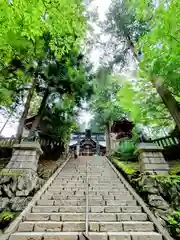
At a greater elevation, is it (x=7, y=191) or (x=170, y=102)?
(x=170, y=102)

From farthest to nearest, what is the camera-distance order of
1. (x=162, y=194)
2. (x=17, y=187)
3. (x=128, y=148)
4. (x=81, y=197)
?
(x=128, y=148) → (x=17, y=187) → (x=81, y=197) → (x=162, y=194)

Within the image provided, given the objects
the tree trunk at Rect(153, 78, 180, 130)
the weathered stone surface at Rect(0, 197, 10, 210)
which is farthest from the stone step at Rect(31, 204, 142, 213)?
the tree trunk at Rect(153, 78, 180, 130)

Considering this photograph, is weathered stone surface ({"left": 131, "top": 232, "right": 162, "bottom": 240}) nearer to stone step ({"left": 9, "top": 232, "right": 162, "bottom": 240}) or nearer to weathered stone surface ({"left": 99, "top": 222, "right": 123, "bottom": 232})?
stone step ({"left": 9, "top": 232, "right": 162, "bottom": 240})

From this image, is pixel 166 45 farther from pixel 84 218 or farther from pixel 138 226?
pixel 84 218

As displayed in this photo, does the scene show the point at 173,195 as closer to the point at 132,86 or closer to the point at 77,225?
the point at 77,225

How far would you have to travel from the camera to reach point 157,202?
→ 16.1ft

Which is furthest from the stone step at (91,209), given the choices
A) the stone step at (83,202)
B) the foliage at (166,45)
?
the foliage at (166,45)

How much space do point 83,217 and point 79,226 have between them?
444mm

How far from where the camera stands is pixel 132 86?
24.4 ft

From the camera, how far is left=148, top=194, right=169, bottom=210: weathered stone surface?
4767mm

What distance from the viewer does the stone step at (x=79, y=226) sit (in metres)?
3.61

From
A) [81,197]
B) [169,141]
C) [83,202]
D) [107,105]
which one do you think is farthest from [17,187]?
[107,105]

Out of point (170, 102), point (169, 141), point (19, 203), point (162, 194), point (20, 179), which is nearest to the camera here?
point (19, 203)

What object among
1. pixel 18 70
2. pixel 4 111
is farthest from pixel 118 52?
pixel 4 111
